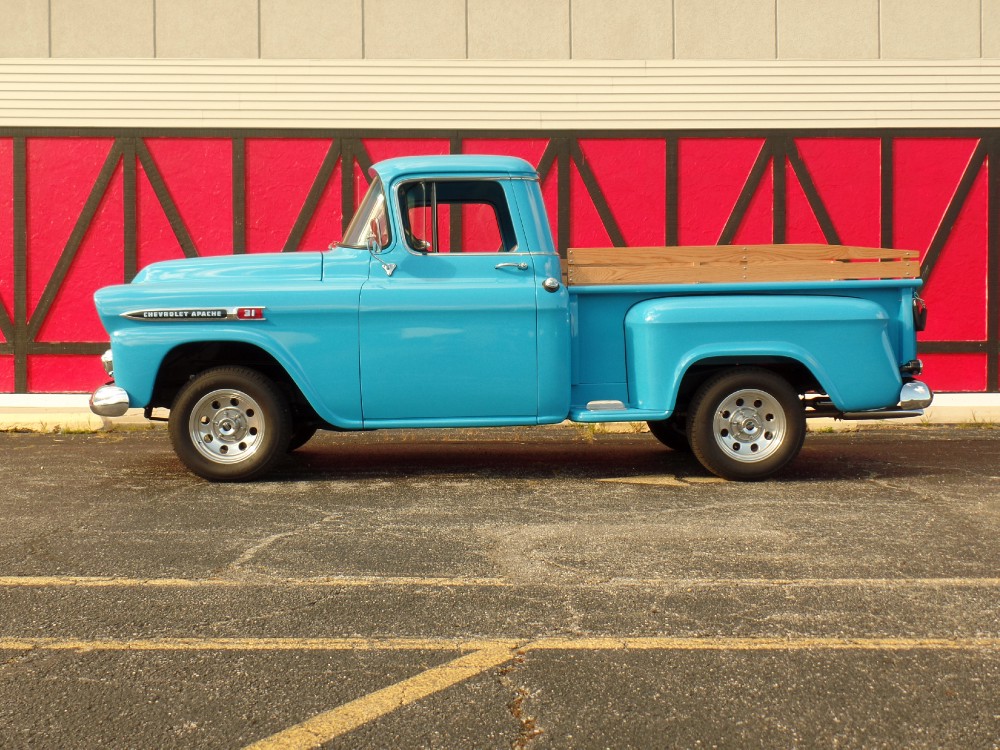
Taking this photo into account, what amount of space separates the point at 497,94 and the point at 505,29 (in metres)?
0.85

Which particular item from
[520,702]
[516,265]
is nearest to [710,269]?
[516,265]

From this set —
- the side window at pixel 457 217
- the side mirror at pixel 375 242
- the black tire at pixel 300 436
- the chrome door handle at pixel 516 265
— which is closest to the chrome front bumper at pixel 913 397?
the chrome door handle at pixel 516 265

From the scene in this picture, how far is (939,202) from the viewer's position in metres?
13.3

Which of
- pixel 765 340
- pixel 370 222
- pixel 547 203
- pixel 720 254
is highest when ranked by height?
pixel 547 203

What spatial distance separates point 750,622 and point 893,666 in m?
0.61

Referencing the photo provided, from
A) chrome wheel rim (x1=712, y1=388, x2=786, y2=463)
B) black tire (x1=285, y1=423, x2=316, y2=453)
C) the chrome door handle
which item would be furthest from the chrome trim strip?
chrome wheel rim (x1=712, y1=388, x2=786, y2=463)

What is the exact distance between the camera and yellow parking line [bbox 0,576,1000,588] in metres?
4.54

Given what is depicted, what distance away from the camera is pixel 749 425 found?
23.8 ft

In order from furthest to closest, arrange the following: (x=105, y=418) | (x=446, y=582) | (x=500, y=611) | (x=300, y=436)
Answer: (x=105, y=418) < (x=300, y=436) < (x=446, y=582) < (x=500, y=611)

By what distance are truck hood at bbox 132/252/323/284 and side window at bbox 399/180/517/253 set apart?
28.2 inches

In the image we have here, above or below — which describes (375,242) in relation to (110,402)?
above

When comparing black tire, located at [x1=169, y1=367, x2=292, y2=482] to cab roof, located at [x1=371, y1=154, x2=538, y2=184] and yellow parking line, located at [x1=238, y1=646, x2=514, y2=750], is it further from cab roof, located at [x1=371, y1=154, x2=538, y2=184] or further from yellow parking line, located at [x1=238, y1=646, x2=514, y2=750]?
yellow parking line, located at [x1=238, y1=646, x2=514, y2=750]

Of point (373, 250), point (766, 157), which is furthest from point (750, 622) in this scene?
point (766, 157)

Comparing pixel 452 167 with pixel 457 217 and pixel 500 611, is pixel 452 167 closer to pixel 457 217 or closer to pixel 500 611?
pixel 457 217
